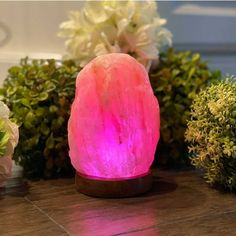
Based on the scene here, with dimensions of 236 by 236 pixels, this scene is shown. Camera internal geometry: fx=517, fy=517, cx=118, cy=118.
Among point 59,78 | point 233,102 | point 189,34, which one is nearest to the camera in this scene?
point 233,102

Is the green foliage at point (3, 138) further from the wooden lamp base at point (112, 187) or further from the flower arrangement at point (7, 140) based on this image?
the wooden lamp base at point (112, 187)

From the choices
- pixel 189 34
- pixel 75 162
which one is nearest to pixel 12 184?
pixel 75 162

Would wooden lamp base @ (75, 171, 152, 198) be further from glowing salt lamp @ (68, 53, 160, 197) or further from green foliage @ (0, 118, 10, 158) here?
green foliage @ (0, 118, 10, 158)

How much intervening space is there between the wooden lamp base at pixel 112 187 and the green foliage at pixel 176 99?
15cm

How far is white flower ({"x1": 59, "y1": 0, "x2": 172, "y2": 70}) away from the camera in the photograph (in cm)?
81

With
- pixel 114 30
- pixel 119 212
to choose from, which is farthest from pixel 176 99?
pixel 119 212

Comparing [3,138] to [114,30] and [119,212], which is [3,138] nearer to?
[119,212]

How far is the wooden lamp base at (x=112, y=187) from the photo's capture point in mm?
652

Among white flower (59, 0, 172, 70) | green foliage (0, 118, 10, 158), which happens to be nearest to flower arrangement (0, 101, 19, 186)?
green foliage (0, 118, 10, 158)

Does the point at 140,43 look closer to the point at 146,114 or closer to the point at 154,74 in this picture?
the point at 154,74

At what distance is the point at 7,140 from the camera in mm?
641

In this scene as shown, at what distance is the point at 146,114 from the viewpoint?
65 cm

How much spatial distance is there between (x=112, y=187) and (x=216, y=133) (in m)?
0.15

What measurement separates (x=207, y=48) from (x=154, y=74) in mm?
279
